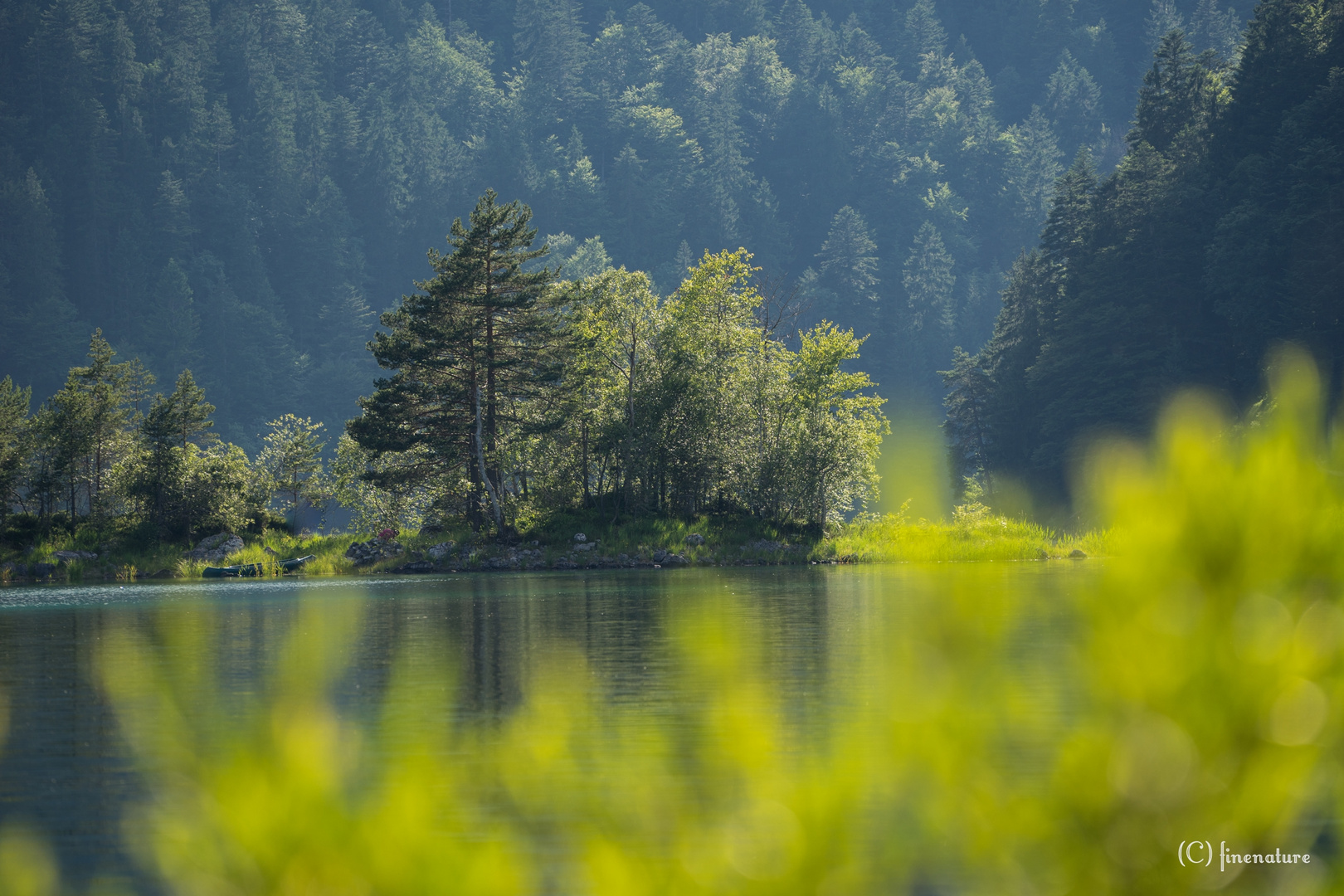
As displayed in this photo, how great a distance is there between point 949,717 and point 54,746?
12988 mm

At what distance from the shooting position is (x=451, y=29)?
19812 cm

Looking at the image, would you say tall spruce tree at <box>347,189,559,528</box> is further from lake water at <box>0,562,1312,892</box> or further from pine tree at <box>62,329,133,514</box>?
pine tree at <box>62,329,133,514</box>

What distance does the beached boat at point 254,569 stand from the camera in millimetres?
48256

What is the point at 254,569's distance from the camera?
162 feet

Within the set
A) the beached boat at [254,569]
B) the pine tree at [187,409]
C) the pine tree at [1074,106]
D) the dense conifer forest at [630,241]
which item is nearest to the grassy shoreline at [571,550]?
the beached boat at [254,569]

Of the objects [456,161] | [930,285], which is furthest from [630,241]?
[930,285]

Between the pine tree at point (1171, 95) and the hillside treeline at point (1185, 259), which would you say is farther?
the pine tree at point (1171, 95)

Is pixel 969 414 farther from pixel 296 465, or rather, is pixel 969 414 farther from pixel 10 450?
pixel 10 450

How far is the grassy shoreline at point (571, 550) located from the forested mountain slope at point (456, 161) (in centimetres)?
7923

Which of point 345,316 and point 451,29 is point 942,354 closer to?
point 345,316

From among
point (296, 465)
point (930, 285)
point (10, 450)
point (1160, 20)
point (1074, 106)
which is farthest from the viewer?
point (1160, 20)

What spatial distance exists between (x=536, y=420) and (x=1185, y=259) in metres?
40.3

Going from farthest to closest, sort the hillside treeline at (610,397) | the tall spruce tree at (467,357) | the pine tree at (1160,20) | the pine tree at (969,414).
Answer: the pine tree at (1160,20) → the pine tree at (969,414) → the hillside treeline at (610,397) → the tall spruce tree at (467,357)

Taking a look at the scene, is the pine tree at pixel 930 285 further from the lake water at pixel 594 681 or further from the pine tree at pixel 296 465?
the lake water at pixel 594 681
